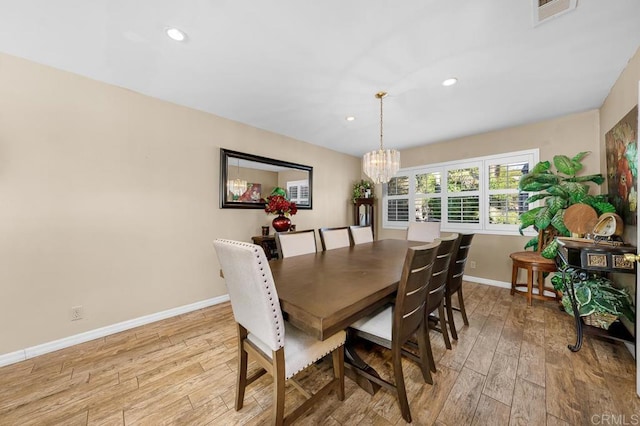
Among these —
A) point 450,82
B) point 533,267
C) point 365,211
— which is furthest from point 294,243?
point 365,211

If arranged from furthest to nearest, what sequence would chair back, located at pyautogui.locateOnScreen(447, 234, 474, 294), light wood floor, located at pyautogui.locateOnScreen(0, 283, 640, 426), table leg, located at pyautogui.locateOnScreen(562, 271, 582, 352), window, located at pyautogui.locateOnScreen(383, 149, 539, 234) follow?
window, located at pyautogui.locateOnScreen(383, 149, 539, 234)
chair back, located at pyautogui.locateOnScreen(447, 234, 474, 294)
table leg, located at pyautogui.locateOnScreen(562, 271, 582, 352)
light wood floor, located at pyautogui.locateOnScreen(0, 283, 640, 426)

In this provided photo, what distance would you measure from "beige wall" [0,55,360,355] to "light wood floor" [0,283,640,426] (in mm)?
413

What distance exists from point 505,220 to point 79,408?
4962 millimetres

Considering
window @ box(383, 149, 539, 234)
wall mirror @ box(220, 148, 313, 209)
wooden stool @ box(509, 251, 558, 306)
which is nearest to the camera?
wooden stool @ box(509, 251, 558, 306)

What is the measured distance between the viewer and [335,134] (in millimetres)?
3834

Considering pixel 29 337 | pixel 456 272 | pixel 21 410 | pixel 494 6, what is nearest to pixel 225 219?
pixel 29 337

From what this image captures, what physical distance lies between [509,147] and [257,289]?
424cm

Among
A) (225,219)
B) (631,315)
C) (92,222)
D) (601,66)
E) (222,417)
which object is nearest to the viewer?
(222,417)

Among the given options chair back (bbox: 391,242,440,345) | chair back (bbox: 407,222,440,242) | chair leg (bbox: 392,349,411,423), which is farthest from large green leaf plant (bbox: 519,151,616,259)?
chair leg (bbox: 392,349,411,423)

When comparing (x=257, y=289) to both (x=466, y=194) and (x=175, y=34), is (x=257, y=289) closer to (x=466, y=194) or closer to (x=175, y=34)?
(x=175, y=34)

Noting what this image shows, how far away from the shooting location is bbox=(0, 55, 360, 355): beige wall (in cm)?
192

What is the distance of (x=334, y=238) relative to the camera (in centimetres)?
284

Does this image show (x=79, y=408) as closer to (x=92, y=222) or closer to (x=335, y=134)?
(x=92, y=222)

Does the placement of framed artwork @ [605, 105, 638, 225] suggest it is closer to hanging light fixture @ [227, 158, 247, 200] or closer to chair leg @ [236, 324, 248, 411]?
chair leg @ [236, 324, 248, 411]
